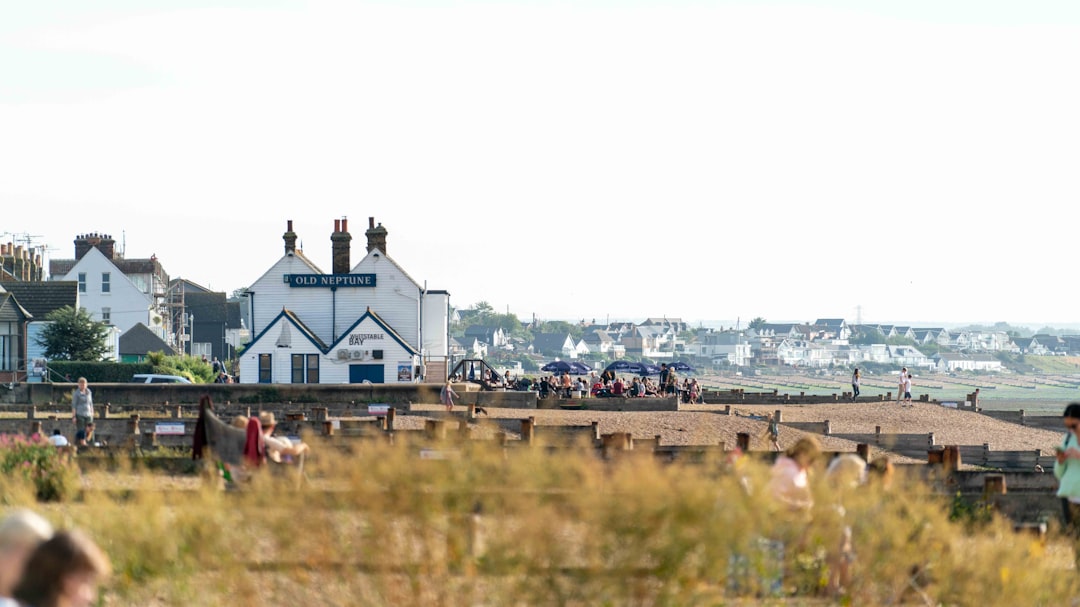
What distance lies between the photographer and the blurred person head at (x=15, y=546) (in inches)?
316

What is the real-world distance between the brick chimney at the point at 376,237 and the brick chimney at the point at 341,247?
84cm

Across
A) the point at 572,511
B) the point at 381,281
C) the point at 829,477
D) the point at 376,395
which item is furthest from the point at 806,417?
the point at 572,511

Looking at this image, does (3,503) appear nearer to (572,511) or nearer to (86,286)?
(572,511)

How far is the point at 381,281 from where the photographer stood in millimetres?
61000

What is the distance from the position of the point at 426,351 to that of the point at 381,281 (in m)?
3.98

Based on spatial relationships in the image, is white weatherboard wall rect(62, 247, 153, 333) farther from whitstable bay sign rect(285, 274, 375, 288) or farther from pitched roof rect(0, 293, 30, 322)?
whitstable bay sign rect(285, 274, 375, 288)

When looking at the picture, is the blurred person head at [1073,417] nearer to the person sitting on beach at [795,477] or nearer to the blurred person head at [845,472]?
the blurred person head at [845,472]

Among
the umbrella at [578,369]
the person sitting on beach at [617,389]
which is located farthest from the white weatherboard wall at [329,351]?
the umbrella at [578,369]

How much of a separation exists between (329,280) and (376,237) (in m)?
2.68

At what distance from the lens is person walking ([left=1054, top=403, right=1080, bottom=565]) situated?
45.2 feet

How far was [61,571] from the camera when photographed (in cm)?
769

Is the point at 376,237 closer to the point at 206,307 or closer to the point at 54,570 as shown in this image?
the point at 206,307

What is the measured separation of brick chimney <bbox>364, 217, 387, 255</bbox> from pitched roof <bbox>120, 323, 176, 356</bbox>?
23076 millimetres

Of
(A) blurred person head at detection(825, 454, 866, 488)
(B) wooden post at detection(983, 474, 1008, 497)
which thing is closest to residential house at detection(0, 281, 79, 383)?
(B) wooden post at detection(983, 474, 1008, 497)
